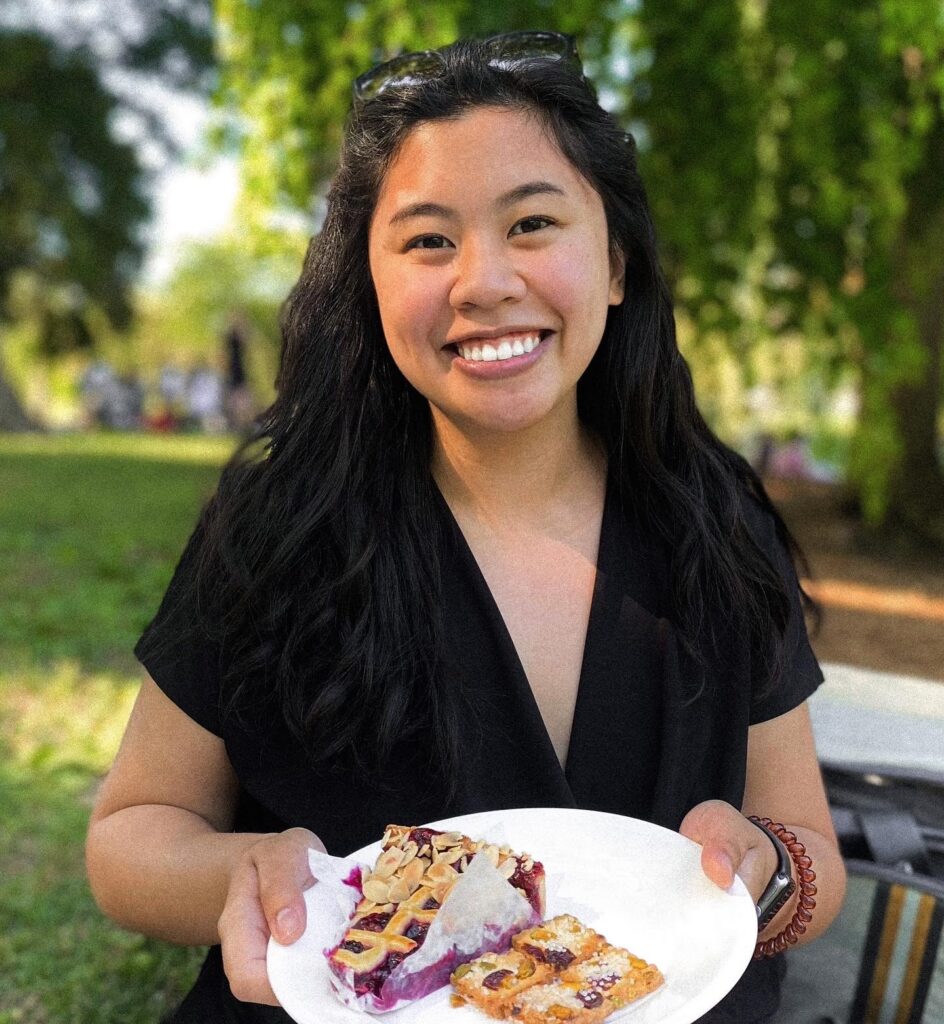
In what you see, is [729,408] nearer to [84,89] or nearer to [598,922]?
[598,922]

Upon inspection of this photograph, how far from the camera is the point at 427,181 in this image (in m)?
1.57

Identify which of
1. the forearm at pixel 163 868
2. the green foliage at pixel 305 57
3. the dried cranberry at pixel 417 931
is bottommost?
the forearm at pixel 163 868

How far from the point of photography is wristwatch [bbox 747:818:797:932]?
1.45m

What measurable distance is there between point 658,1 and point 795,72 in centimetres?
84

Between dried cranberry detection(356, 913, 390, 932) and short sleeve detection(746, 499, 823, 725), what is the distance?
0.67 m

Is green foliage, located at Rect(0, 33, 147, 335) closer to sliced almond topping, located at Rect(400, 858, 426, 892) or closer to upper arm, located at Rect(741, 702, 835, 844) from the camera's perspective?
upper arm, located at Rect(741, 702, 835, 844)

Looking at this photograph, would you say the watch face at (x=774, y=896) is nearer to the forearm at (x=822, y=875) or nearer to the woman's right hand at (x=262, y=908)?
the forearm at (x=822, y=875)

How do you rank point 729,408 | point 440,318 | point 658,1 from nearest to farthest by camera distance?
point 440,318, point 658,1, point 729,408

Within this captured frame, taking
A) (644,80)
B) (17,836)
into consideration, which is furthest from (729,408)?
(17,836)

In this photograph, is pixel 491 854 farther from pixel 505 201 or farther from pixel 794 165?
pixel 794 165

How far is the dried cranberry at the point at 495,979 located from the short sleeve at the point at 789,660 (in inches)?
24.5

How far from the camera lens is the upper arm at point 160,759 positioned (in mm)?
1644

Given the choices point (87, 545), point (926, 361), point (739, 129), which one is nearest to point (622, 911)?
point (739, 129)

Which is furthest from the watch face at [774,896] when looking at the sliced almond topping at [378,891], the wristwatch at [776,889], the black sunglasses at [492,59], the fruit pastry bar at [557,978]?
the black sunglasses at [492,59]
